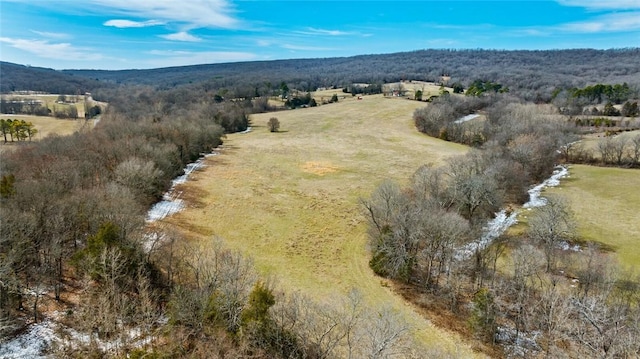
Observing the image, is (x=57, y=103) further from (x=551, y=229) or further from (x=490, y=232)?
(x=551, y=229)

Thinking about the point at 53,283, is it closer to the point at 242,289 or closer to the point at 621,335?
the point at 242,289

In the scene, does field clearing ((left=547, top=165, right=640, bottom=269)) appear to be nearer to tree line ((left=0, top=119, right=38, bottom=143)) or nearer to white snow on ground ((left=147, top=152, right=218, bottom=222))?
white snow on ground ((left=147, top=152, right=218, bottom=222))

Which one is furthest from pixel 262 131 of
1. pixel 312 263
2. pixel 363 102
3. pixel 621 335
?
pixel 621 335

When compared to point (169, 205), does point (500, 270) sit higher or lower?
lower

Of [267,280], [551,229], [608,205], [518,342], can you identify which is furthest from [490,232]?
[267,280]

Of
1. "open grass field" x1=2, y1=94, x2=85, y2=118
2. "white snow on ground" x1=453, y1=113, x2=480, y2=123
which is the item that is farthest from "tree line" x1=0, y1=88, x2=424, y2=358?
"open grass field" x1=2, y1=94, x2=85, y2=118
